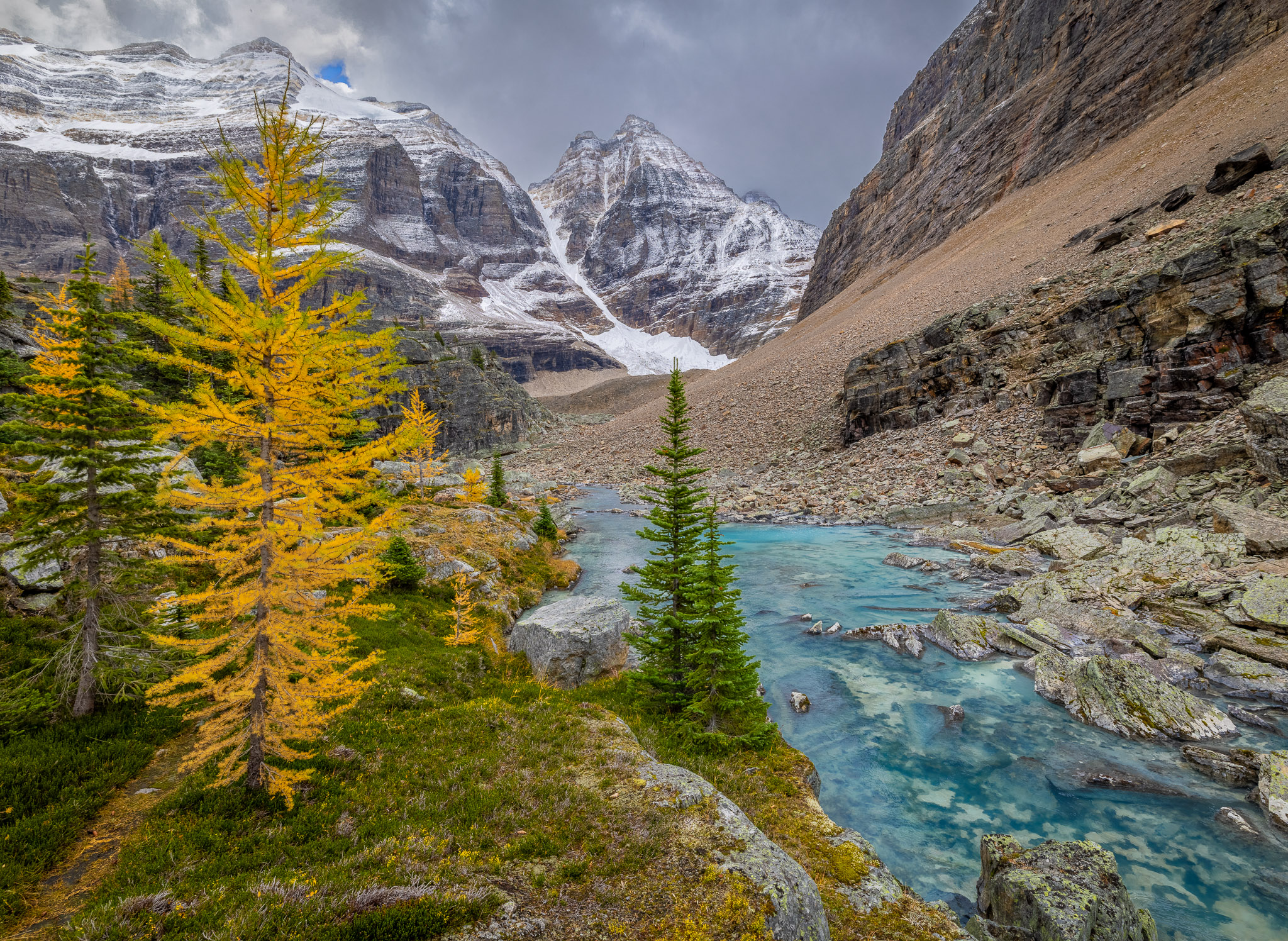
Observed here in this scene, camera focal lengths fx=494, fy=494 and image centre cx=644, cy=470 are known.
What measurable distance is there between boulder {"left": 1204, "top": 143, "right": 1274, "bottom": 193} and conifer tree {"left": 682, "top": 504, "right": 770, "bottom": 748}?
5369 centimetres

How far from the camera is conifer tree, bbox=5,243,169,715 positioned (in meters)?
8.25

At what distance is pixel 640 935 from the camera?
5.56 metres

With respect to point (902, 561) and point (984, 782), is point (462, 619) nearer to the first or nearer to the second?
point (984, 782)

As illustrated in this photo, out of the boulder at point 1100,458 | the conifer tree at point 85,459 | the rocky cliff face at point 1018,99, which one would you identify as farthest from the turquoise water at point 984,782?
the rocky cliff face at point 1018,99

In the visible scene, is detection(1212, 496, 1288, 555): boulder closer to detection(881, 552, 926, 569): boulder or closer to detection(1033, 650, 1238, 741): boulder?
detection(1033, 650, 1238, 741): boulder

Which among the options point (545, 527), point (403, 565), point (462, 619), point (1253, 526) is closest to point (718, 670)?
point (462, 619)

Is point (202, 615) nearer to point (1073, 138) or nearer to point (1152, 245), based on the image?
point (1152, 245)

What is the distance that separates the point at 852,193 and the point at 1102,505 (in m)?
122

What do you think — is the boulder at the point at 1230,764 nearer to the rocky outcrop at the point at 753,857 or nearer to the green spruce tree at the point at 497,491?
the rocky outcrop at the point at 753,857

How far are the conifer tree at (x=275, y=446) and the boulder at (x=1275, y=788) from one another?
50.6 ft

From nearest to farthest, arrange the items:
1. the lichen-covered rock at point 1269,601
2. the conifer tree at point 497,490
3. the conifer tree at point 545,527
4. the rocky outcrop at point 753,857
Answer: the rocky outcrop at point 753,857 < the lichen-covered rock at point 1269,601 < the conifer tree at point 545,527 < the conifer tree at point 497,490

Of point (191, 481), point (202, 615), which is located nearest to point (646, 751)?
point (202, 615)

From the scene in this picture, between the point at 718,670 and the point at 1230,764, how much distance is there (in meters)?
10.1

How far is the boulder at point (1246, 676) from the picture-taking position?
11.6 m
